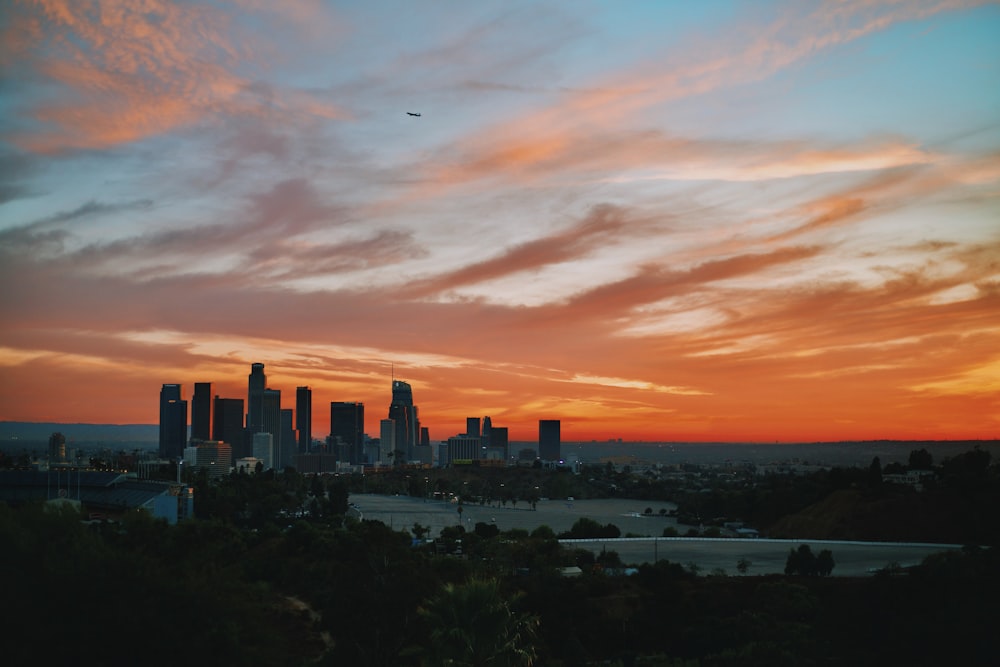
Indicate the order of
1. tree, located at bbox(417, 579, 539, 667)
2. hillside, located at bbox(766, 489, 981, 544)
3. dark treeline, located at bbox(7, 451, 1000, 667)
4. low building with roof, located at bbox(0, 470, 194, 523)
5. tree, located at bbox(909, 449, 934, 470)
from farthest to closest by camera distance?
1. tree, located at bbox(909, 449, 934, 470)
2. hillside, located at bbox(766, 489, 981, 544)
3. low building with roof, located at bbox(0, 470, 194, 523)
4. dark treeline, located at bbox(7, 451, 1000, 667)
5. tree, located at bbox(417, 579, 539, 667)

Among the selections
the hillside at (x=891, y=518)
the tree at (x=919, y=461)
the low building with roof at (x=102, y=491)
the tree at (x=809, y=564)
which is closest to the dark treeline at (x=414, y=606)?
the tree at (x=809, y=564)

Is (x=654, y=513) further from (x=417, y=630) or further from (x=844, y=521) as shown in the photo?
(x=417, y=630)

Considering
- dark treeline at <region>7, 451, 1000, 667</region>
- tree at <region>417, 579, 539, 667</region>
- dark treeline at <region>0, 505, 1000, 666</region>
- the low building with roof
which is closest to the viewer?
tree at <region>417, 579, 539, 667</region>

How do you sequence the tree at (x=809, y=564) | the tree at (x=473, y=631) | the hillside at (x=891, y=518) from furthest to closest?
1. the hillside at (x=891, y=518)
2. the tree at (x=809, y=564)
3. the tree at (x=473, y=631)

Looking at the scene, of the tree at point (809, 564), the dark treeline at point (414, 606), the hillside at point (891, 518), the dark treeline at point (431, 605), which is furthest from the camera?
the hillside at point (891, 518)

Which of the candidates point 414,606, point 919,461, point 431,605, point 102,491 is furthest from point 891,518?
point 431,605

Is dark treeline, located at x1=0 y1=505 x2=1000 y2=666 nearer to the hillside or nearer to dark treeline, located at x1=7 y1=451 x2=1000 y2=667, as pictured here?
dark treeline, located at x1=7 y1=451 x2=1000 y2=667

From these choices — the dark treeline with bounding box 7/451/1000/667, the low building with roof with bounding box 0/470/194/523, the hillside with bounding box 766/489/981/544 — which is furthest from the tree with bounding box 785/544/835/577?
the low building with roof with bounding box 0/470/194/523

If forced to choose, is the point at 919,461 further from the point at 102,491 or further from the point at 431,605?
the point at 431,605

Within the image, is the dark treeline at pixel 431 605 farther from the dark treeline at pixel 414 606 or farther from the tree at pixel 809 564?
the tree at pixel 809 564
